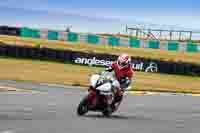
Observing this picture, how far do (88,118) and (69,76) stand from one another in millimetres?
21635

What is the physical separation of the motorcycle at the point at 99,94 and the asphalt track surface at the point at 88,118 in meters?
0.24

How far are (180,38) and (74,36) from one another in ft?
37.0

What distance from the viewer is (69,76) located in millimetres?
37312

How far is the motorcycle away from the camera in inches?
639

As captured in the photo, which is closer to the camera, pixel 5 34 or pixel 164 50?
pixel 164 50

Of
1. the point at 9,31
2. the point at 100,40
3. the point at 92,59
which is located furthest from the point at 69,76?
the point at 9,31

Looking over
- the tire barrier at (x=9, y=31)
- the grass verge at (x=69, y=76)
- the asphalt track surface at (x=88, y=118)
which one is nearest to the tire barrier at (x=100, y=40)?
the tire barrier at (x=9, y=31)

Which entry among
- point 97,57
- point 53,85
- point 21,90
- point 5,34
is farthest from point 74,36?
point 21,90

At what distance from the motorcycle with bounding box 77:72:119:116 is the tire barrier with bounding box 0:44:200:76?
25727mm

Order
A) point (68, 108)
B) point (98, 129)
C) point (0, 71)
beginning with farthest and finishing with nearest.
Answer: point (0, 71) → point (68, 108) → point (98, 129)

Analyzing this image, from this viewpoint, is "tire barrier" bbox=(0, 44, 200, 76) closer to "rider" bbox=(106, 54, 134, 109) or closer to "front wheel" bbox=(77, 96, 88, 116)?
"rider" bbox=(106, 54, 134, 109)

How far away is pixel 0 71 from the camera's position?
37438 mm

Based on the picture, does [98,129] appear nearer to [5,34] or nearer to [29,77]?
[29,77]

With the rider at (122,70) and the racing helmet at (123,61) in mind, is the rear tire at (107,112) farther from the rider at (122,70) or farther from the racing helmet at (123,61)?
the racing helmet at (123,61)
